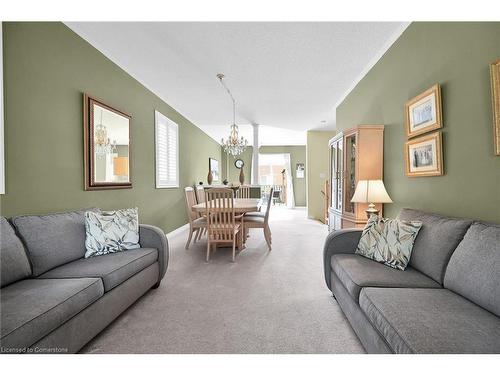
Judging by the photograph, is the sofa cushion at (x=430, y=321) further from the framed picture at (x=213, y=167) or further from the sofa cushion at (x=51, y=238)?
the framed picture at (x=213, y=167)

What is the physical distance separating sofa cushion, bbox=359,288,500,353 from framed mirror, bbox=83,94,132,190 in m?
2.89

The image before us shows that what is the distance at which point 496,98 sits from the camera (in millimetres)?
1483

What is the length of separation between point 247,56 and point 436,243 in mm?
2788

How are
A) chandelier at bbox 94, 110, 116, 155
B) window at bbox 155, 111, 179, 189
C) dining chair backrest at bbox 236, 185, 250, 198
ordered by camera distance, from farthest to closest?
dining chair backrest at bbox 236, 185, 250, 198 → window at bbox 155, 111, 179, 189 → chandelier at bbox 94, 110, 116, 155

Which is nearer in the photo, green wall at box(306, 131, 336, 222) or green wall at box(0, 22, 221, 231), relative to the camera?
green wall at box(0, 22, 221, 231)

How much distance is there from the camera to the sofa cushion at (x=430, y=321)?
935 millimetres

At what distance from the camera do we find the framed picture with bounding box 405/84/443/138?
199 cm

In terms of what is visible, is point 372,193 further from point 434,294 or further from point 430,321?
point 430,321

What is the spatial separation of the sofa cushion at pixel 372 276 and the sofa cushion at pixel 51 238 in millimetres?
2161

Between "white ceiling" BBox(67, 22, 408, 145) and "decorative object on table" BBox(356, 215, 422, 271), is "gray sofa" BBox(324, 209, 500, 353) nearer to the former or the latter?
"decorative object on table" BBox(356, 215, 422, 271)

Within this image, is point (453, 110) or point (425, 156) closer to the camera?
point (453, 110)

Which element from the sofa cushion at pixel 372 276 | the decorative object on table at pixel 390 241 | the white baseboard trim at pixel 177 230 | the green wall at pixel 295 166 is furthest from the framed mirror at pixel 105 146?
the green wall at pixel 295 166

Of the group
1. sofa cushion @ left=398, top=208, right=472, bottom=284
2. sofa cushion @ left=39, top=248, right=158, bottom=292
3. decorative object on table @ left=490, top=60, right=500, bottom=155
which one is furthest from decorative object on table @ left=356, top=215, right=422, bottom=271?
sofa cushion @ left=39, top=248, right=158, bottom=292

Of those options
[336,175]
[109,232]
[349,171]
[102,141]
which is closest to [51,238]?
[109,232]
